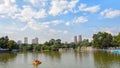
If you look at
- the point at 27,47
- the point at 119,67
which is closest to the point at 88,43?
the point at 27,47

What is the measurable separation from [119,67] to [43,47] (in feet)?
388

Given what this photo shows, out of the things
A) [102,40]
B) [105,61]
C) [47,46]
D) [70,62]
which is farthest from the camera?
[47,46]

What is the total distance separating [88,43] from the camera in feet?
481

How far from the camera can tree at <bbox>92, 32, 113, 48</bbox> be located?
382ft

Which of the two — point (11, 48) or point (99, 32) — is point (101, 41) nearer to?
point (99, 32)

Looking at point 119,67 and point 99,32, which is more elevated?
point 99,32

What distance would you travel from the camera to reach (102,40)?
388 ft

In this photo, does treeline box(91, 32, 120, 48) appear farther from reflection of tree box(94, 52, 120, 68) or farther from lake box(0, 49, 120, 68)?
reflection of tree box(94, 52, 120, 68)

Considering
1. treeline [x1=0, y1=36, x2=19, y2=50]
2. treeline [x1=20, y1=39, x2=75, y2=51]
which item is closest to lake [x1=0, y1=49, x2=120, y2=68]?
treeline [x1=0, y1=36, x2=19, y2=50]

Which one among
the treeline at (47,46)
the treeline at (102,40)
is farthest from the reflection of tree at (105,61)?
the treeline at (47,46)

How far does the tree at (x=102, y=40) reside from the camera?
11635cm

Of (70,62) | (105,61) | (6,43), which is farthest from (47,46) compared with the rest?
(105,61)

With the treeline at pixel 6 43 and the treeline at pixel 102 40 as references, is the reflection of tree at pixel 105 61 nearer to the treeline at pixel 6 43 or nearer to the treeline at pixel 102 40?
the treeline at pixel 102 40

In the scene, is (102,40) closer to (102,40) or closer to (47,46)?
(102,40)
